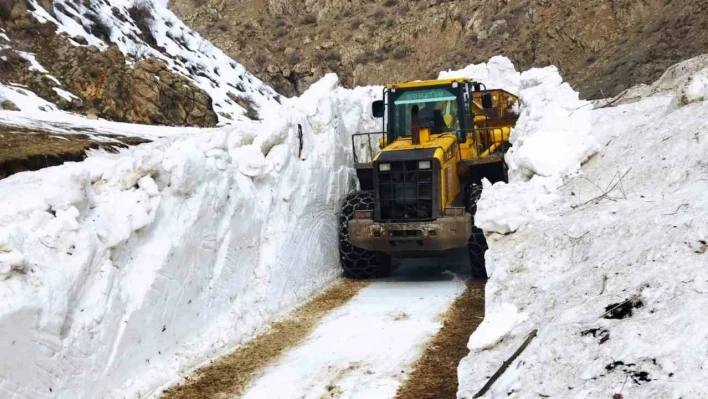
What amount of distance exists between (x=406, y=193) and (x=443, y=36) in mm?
41515

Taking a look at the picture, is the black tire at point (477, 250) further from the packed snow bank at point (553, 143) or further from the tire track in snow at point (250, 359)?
the tire track in snow at point (250, 359)

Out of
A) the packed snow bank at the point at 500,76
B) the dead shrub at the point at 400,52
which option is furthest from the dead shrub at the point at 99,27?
the dead shrub at the point at 400,52

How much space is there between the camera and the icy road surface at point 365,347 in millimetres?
6004

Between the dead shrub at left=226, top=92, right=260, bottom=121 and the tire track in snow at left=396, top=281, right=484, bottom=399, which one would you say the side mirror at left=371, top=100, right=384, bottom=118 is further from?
the dead shrub at left=226, top=92, right=260, bottom=121

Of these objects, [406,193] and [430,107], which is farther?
[430,107]

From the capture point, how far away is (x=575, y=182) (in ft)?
27.8

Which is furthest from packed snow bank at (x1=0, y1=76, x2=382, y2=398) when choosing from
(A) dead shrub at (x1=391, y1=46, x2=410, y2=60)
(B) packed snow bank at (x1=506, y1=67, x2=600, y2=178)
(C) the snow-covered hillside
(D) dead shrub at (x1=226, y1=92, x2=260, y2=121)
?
(A) dead shrub at (x1=391, y1=46, x2=410, y2=60)

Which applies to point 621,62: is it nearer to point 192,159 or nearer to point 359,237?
point 359,237

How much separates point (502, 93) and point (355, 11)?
45.3m

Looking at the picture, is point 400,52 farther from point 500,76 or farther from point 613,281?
point 613,281

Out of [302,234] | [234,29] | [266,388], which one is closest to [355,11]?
[234,29]

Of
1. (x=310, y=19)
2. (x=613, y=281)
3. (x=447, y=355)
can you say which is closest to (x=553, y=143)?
(x=447, y=355)

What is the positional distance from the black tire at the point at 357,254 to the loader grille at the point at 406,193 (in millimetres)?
660

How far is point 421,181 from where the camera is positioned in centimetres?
937
